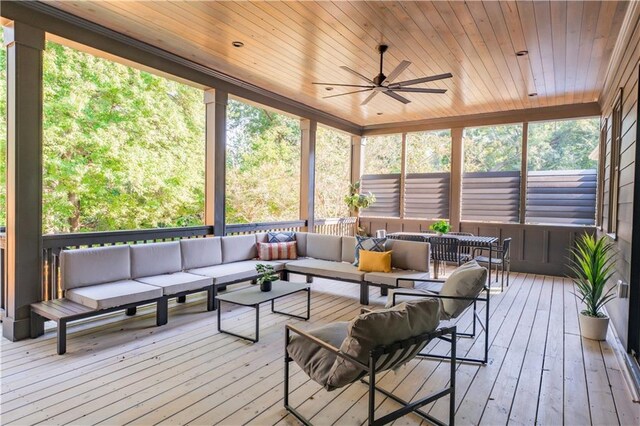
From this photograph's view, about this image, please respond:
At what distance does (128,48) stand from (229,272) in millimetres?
2970

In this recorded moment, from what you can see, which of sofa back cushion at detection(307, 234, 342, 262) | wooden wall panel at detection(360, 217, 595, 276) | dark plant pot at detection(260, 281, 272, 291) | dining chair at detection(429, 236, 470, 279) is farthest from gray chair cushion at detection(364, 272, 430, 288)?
wooden wall panel at detection(360, 217, 595, 276)

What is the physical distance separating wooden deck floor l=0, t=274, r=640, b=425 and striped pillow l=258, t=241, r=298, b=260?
5.43 ft

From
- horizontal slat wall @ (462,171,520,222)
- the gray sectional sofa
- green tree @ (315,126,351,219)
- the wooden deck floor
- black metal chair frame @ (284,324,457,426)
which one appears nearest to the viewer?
black metal chair frame @ (284,324,457,426)

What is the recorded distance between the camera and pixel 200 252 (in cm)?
491

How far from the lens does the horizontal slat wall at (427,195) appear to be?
8.05 metres

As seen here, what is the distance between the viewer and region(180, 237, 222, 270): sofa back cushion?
4734 millimetres

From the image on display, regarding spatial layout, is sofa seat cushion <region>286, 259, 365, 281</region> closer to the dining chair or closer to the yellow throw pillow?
the yellow throw pillow

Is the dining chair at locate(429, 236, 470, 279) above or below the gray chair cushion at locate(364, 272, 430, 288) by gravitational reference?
above

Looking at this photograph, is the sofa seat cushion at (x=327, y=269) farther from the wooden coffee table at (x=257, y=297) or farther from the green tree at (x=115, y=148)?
the green tree at (x=115, y=148)

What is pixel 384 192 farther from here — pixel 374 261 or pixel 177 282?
pixel 177 282

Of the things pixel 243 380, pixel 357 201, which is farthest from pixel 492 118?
pixel 243 380

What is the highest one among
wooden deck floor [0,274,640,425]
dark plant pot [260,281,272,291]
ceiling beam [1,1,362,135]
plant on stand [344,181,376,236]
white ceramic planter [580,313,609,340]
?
ceiling beam [1,1,362,135]

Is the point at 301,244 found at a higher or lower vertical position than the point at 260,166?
lower

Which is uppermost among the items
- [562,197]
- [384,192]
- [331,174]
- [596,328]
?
[331,174]
